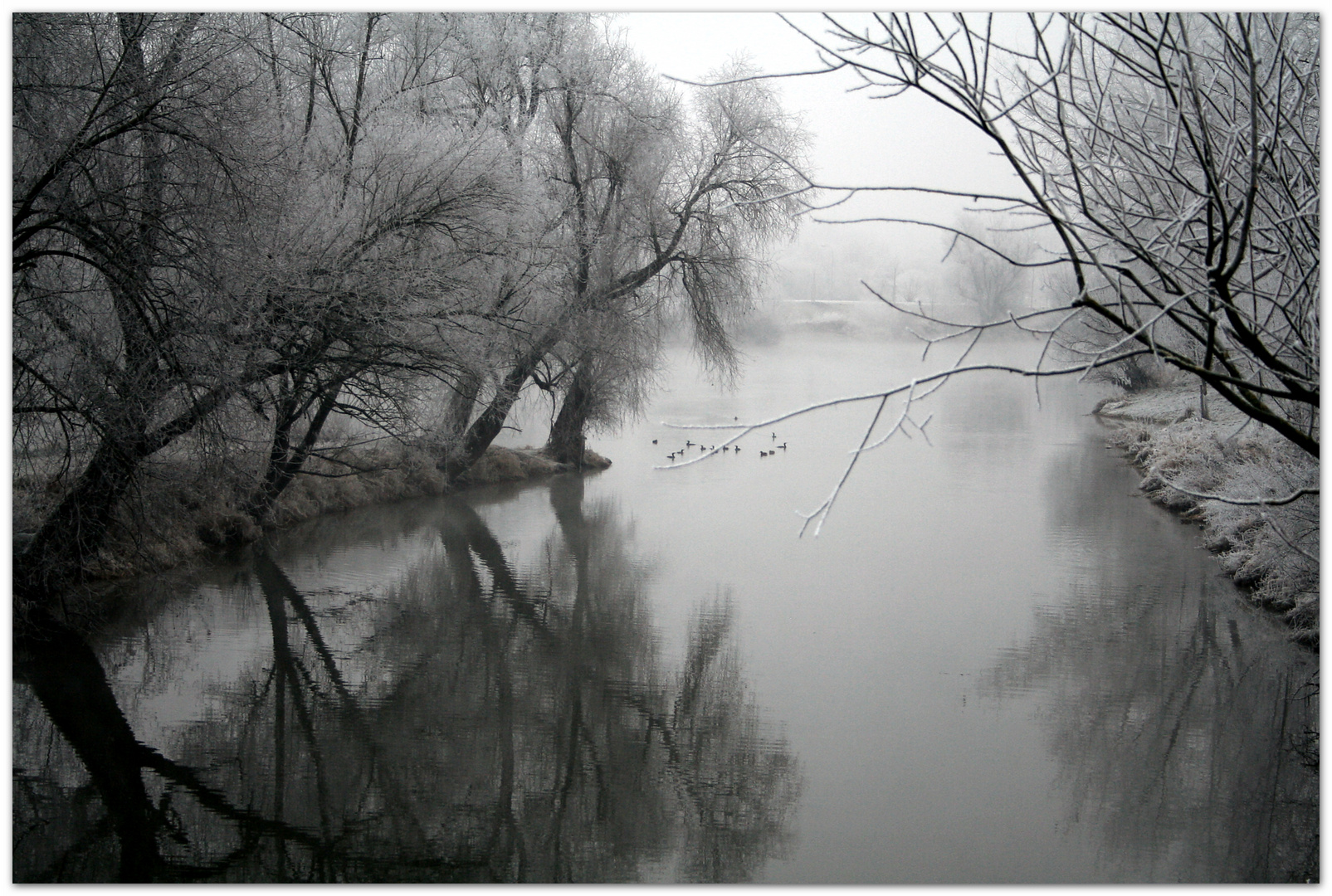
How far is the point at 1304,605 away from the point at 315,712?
218 inches

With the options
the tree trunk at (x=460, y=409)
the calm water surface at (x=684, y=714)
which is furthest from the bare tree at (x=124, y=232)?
the tree trunk at (x=460, y=409)

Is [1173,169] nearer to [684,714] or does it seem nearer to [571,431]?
[684,714]

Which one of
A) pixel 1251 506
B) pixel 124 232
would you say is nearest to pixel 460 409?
pixel 124 232

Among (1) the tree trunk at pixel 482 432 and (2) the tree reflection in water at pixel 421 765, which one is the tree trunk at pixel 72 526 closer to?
(2) the tree reflection in water at pixel 421 765

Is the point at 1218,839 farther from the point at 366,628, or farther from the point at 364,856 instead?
the point at 366,628

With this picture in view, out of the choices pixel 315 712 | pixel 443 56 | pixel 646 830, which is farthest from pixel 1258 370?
pixel 443 56

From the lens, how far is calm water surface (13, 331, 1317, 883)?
12.7 ft

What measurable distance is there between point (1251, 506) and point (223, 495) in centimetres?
610

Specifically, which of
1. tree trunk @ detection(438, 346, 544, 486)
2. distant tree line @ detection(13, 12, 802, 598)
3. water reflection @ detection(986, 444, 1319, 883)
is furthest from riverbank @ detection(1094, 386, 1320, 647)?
tree trunk @ detection(438, 346, 544, 486)

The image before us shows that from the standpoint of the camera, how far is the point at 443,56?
10.6 metres

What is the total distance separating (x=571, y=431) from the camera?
1341 cm

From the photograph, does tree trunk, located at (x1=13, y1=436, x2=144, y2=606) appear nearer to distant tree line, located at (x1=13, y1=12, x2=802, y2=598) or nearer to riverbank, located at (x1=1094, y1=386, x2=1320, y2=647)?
distant tree line, located at (x1=13, y1=12, x2=802, y2=598)

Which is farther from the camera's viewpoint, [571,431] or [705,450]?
[705,450]

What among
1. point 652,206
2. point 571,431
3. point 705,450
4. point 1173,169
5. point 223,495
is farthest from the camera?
point 705,450
